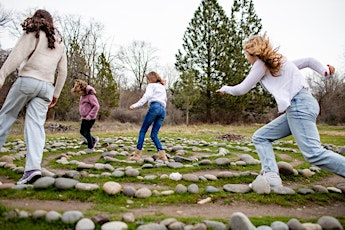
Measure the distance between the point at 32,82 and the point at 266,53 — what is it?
305 centimetres

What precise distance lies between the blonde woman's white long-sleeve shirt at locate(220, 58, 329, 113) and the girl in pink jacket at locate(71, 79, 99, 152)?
4.08 meters

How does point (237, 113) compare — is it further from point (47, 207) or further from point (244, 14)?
point (47, 207)

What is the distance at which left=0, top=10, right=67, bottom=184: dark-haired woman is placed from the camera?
3.26 metres

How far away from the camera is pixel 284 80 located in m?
3.30

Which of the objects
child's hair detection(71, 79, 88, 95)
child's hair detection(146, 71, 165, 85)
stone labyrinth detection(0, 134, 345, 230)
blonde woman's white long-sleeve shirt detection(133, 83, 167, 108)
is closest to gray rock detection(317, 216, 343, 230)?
stone labyrinth detection(0, 134, 345, 230)

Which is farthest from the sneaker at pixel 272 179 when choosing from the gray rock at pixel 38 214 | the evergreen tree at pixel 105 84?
the evergreen tree at pixel 105 84

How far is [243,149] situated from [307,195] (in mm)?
3869

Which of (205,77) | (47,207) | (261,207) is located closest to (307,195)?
(261,207)

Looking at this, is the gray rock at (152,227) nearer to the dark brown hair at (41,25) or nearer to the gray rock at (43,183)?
the gray rock at (43,183)

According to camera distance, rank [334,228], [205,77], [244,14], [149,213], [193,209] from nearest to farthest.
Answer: [334,228] < [149,213] < [193,209] < [205,77] < [244,14]

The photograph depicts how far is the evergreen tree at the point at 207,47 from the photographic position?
2430cm

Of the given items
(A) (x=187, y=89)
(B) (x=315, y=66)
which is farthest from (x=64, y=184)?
(A) (x=187, y=89)

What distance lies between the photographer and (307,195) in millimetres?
3207

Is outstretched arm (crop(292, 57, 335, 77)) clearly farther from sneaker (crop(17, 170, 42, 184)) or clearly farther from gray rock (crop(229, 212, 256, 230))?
sneaker (crop(17, 170, 42, 184))
